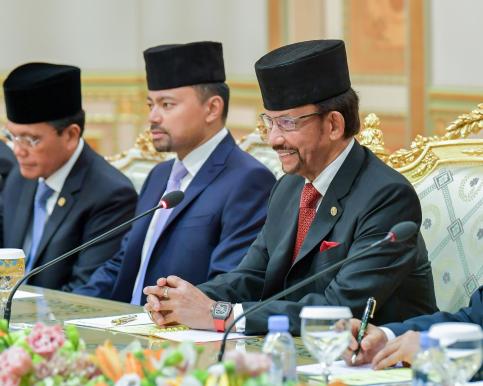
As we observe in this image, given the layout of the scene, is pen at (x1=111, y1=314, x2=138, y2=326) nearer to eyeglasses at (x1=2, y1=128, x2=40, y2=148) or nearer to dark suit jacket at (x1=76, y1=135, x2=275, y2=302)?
dark suit jacket at (x1=76, y1=135, x2=275, y2=302)

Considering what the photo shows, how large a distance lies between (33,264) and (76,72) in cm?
78

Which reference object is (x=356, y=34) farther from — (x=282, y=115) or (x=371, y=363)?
(x=371, y=363)

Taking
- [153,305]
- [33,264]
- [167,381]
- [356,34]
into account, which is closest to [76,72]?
[33,264]

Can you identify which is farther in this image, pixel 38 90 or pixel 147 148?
pixel 147 148

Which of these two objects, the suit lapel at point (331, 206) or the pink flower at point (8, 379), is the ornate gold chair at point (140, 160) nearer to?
the suit lapel at point (331, 206)

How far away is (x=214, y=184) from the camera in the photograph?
161 inches

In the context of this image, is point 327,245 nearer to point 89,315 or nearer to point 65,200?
point 89,315

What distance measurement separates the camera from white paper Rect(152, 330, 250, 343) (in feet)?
9.54

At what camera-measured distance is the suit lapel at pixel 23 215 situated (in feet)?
16.0

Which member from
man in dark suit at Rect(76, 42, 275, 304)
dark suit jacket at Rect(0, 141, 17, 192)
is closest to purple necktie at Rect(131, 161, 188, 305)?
man in dark suit at Rect(76, 42, 275, 304)

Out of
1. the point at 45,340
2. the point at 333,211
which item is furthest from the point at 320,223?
the point at 45,340

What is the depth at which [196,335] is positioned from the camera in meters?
2.97

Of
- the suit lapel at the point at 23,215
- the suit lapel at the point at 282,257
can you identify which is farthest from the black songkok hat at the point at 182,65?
the suit lapel at the point at 282,257

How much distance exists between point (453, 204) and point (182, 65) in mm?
1258
